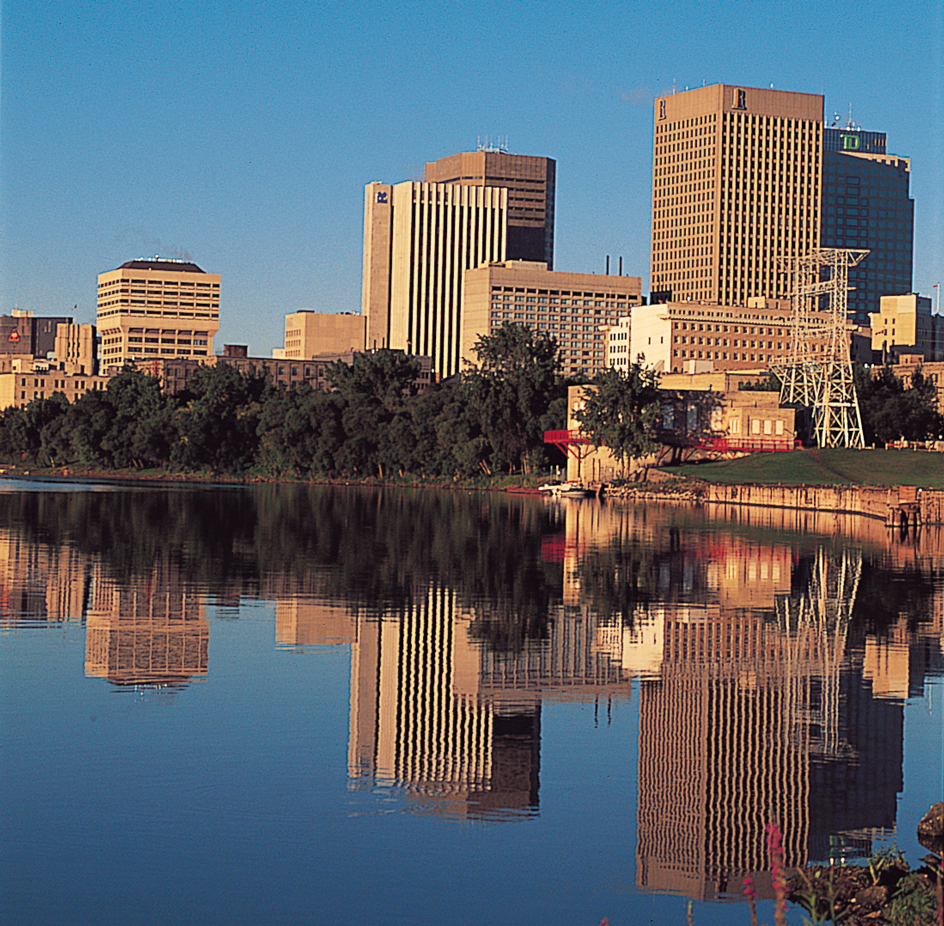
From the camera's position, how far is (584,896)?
18.0 m

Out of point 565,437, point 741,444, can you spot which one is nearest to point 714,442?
point 741,444

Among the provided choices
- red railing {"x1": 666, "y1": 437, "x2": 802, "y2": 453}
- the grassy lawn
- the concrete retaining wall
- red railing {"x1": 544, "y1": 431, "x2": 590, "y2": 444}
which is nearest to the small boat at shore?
red railing {"x1": 544, "y1": 431, "x2": 590, "y2": 444}

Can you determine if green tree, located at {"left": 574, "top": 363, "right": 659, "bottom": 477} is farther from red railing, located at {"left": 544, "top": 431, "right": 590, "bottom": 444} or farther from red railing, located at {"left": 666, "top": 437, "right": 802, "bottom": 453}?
red railing, located at {"left": 666, "top": 437, "right": 802, "bottom": 453}

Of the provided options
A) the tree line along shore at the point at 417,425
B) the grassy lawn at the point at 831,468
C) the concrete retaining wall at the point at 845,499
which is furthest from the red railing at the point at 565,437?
the concrete retaining wall at the point at 845,499

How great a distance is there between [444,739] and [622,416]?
444 ft

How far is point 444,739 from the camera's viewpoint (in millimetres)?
26156

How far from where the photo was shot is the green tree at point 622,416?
160 metres

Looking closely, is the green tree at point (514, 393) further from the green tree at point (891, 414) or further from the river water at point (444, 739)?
the river water at point (444, 739)

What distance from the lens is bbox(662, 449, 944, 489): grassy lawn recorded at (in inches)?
5517

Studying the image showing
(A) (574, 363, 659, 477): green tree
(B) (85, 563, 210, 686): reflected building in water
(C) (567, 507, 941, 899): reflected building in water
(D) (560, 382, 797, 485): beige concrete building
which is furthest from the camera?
(D) (560, 382, 797, 485): beige concrete building

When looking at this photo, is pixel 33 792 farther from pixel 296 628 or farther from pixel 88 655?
pixel 296 628

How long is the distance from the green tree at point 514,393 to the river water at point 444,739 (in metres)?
114

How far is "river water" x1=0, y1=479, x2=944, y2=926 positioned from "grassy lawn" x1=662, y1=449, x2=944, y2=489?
85.9m

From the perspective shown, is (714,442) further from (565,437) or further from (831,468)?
(831,468)
